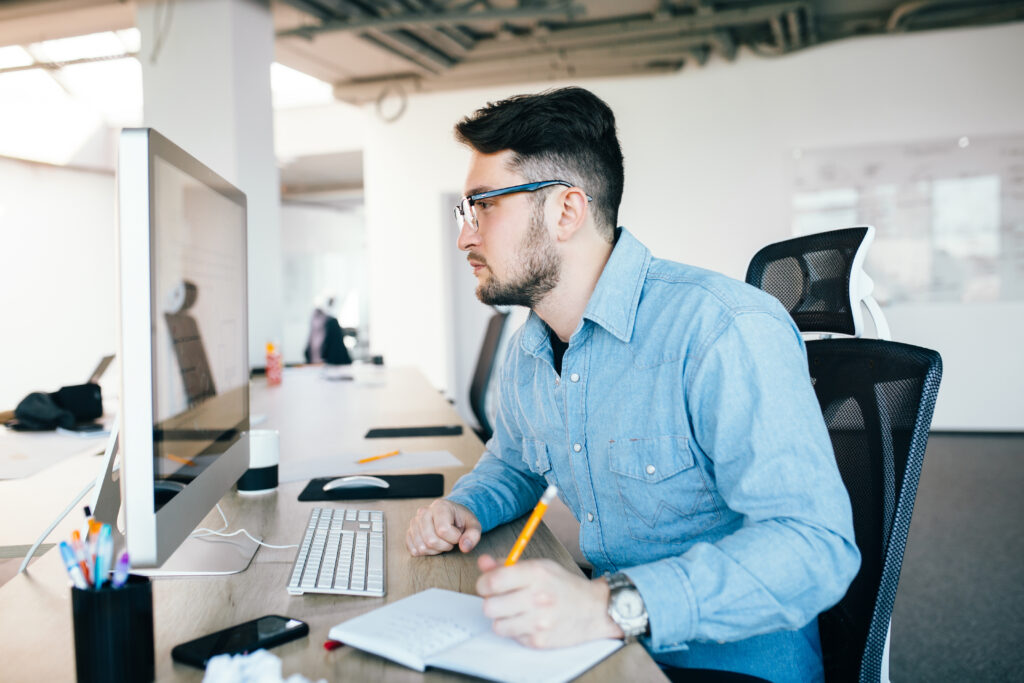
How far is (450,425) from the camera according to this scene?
2309 millimetres

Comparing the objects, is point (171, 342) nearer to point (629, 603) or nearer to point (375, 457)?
point (629, 603)

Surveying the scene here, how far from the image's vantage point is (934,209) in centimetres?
574

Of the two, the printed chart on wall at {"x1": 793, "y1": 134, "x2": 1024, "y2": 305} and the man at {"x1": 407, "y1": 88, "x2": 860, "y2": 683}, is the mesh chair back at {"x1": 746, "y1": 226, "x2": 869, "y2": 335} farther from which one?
the printed chart on wall at {"x1": 793, "y1": 134, "x2": 1024, "y2": 305}

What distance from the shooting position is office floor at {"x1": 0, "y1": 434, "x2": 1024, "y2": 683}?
2289mm

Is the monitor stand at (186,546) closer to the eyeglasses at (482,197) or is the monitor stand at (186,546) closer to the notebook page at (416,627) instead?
the notebook page at (416,627)

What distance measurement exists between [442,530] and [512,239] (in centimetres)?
49

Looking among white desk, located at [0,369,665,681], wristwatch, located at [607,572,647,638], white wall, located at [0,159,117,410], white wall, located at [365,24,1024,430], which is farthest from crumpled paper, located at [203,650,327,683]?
white wall, located at [0,159,117,410]

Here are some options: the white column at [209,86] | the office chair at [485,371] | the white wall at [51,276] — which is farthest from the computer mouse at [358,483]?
the white wall at [51,276]

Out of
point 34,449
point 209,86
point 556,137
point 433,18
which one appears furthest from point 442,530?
point 433,18

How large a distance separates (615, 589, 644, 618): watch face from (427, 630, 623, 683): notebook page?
0.03 metres

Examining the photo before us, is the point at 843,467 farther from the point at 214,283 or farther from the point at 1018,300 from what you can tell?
the point at 1018,300

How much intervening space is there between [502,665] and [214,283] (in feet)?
2.19

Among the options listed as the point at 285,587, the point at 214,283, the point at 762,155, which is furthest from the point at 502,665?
the point at 762,155

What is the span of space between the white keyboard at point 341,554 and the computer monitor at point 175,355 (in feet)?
0.34
